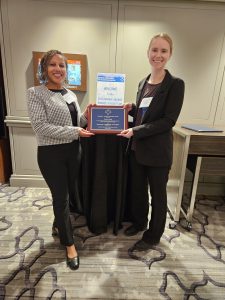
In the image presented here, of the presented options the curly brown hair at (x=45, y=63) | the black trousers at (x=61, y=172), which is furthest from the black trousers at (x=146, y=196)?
the curly brown hair at (x=45, y=63)

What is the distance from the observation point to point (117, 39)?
89.9 inches

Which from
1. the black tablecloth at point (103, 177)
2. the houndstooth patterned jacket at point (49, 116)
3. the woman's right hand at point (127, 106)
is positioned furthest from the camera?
the black tablecloth at point (103, 177)

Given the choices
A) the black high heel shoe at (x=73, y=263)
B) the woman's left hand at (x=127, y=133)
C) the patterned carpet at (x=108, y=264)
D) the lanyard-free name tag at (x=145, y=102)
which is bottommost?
the patterned carpet at (x=108, y=264)

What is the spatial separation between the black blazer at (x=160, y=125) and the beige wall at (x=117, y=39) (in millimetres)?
1084

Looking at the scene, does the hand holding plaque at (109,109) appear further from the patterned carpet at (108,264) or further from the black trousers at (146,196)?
the patterned carpet at (108,264)

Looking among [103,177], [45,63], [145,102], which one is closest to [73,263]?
[103,177]

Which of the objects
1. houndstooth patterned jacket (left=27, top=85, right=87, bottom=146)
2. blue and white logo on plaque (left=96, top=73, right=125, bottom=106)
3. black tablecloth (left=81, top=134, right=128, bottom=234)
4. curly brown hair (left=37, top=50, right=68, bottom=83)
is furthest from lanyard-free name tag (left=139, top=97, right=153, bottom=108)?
curly brown hair (left=37, top=50, right=68, bottom=83)

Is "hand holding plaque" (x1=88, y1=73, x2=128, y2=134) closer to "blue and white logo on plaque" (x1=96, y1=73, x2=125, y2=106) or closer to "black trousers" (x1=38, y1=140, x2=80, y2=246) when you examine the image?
"blue and white logo on plaque" (x1=96, y1=73, x2=125, y2=106)

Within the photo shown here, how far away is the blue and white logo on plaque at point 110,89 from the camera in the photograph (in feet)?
4.75

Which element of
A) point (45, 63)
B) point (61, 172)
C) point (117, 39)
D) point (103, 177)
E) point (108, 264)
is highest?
point (117, 39)

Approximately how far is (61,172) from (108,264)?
0.80 m

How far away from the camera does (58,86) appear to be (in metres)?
1.40

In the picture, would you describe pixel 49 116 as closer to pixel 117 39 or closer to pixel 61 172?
pixel 61 172

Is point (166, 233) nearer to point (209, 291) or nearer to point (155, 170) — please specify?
point (209, 291)
